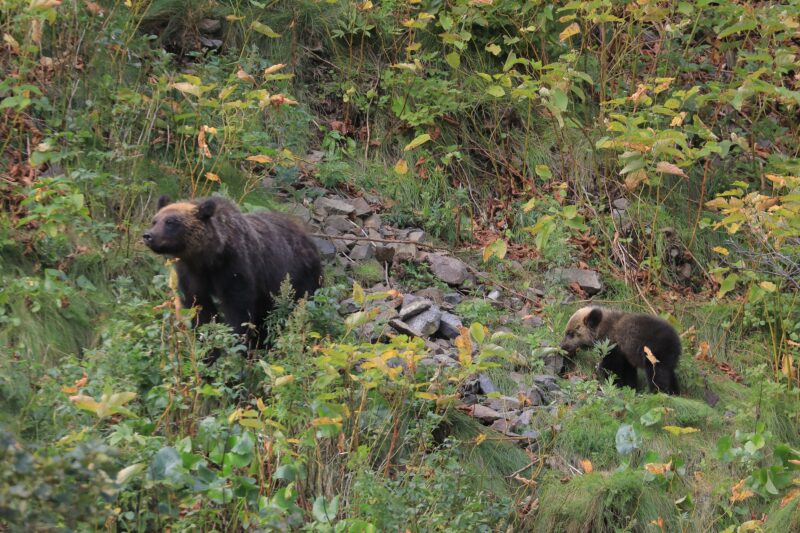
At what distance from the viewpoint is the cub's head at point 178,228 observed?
7.79 metres

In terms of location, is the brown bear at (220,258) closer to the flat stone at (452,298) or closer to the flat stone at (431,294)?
the flat stone at (431,294)

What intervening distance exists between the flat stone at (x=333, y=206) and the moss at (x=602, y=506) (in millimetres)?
3835

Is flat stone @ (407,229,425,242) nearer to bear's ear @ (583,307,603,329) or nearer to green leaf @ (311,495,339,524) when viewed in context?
bear's ear @ (583,307,603,329)

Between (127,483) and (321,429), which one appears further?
(321,429)

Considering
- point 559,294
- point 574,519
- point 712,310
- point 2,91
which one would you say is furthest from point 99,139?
point 712,310

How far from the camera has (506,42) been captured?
37.5 feet

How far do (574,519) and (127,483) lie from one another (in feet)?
10.5

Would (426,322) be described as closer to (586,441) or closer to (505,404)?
(505,404)

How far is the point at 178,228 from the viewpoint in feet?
25.7

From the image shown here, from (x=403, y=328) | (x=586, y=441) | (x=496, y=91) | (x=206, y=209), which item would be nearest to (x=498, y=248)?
(x=403, y=328)

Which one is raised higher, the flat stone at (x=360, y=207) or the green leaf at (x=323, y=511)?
the green leaf at (x=323, y=511)

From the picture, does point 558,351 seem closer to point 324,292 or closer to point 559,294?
point 559,294

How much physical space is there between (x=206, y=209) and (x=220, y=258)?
1.24ft

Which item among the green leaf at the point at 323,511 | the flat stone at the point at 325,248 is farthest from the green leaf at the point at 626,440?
the flat stone at the point at 325,248
